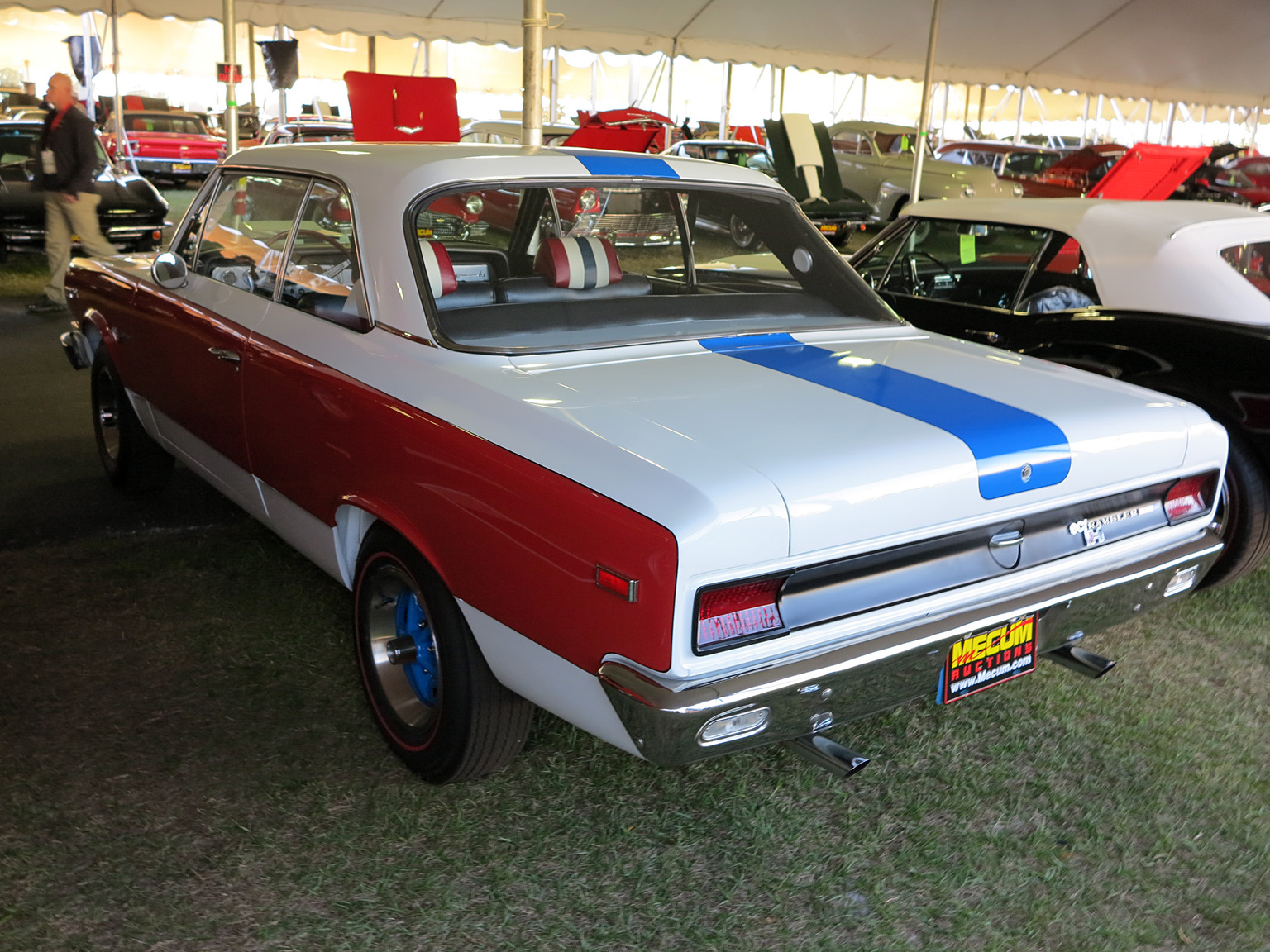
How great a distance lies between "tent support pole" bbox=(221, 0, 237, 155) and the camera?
343 inches

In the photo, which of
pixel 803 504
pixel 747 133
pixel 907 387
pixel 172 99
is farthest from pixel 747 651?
pixel 172 99

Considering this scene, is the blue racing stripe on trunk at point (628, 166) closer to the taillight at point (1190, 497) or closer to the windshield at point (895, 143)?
the taillight at point (1190, 497)

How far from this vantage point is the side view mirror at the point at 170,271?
3492 millimetres

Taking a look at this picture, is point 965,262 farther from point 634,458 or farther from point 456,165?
point 634,458

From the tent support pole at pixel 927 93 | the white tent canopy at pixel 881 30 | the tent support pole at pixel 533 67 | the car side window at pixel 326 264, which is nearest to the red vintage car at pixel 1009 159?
the white tent canopy at pixel 881 30

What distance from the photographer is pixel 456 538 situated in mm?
2281

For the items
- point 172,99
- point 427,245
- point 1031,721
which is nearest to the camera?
point 427,245

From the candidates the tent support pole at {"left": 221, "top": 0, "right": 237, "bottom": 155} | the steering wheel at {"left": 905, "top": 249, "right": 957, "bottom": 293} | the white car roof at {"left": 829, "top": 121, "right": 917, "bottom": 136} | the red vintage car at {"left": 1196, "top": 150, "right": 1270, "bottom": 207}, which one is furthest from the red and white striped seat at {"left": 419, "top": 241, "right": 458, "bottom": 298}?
the red vintage car at {"left": 1196, "top": 150, "right": 1270, "bottom": 207}

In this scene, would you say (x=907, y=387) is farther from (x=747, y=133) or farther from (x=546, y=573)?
(x=747, y=133)

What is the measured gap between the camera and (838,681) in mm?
2053

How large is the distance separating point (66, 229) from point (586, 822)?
317 inches

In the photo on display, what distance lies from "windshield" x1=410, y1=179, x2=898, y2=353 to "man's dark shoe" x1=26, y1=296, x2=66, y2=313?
701 cm

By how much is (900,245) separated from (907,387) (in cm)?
275

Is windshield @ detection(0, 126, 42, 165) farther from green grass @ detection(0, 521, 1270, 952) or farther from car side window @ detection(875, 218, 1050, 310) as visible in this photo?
car side window @ detection(875, 218, 1050, 310)
